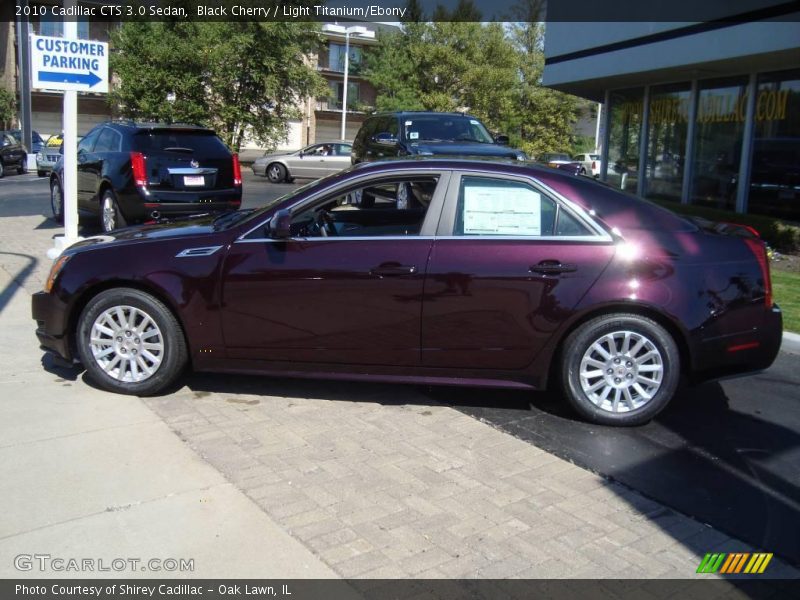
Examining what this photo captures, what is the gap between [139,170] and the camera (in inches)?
410

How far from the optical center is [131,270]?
17.3 ft

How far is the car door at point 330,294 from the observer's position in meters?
5.07

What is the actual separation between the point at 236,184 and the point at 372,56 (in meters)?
34.8

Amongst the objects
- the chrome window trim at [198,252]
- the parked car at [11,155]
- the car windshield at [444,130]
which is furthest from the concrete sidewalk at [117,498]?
the parked car at [11,155]

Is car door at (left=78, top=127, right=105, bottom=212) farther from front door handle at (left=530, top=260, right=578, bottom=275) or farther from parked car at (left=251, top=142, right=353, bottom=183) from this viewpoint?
parked car at (left=251, top=142, right=353, bottom=183)

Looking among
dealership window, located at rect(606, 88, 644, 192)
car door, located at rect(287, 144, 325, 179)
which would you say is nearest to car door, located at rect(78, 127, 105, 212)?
dealership window, located at rect(606, 88, 644, 192)

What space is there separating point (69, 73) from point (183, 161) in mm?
1934

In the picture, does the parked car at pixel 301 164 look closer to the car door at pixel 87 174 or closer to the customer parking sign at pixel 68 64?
the car door at pixel 87 174

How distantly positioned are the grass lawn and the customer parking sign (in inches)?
317

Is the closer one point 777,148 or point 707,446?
point 707,446

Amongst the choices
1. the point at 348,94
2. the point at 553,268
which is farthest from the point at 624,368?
the point at 348,94

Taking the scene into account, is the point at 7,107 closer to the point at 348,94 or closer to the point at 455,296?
the point at 348,94

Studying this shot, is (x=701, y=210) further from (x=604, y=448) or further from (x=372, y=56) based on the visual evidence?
(x=372, y=56)

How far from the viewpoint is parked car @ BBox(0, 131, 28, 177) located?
92.5 feet
